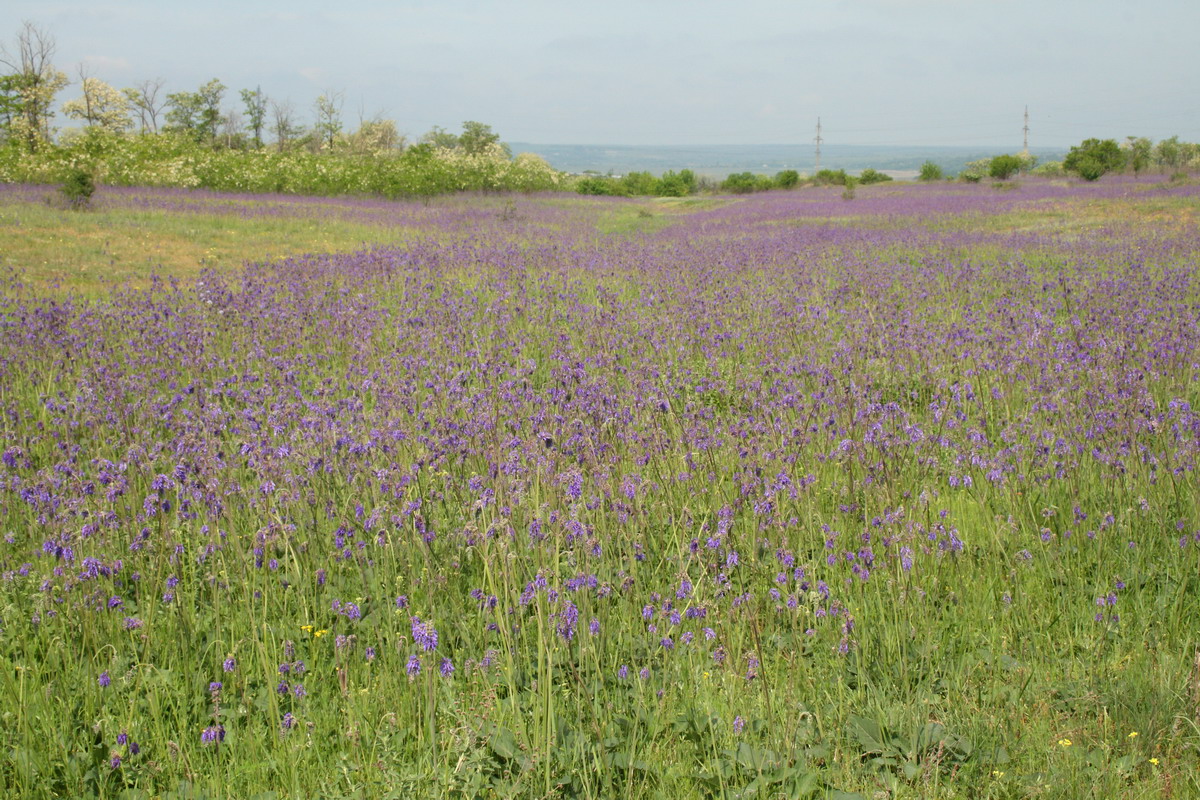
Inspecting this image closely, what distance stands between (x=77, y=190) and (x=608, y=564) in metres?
21.0

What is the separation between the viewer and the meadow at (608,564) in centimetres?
216

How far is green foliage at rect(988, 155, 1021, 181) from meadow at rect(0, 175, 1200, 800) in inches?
1392

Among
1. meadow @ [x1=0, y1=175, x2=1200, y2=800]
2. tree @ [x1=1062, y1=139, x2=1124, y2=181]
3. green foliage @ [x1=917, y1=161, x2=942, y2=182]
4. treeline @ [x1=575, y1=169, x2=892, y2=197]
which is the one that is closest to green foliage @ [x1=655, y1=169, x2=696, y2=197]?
treeline @ [x1=575, y1=169, x2=892, y2=197]

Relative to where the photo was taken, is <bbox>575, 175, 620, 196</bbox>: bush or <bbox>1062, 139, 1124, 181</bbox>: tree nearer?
<bbox>1062, 139, 1124, 181</bbox>: tree

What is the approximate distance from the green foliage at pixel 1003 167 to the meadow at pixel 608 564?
3536cm

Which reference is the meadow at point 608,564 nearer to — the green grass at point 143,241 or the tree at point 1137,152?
the green grass at point 143,241

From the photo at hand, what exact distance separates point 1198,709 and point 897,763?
3.09 feet

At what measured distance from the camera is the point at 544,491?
3.22m

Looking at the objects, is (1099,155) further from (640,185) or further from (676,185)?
(640,185)

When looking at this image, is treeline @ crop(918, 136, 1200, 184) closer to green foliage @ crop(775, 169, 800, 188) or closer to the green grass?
green foliage @ crop(775, 169, 800, 188)

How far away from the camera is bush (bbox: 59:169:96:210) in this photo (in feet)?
59.2

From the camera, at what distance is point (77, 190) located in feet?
59.6

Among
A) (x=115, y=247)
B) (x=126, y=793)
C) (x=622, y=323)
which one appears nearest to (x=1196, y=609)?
(x=126, y=793)

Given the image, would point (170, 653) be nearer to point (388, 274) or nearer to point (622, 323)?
point (622, 323)
